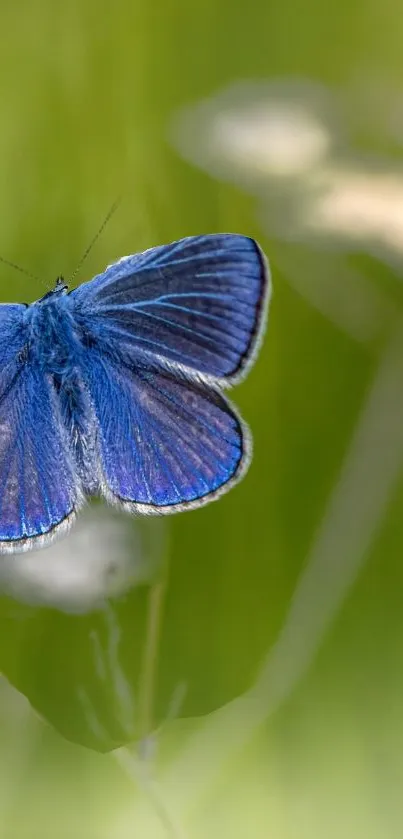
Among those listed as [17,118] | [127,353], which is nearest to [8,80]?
[17,118]

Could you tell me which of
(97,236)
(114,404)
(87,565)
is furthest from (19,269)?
(87,565)

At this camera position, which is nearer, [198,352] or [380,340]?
[198,352]

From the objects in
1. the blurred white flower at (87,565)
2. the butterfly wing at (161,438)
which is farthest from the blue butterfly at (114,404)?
the blurred white flower at (87,565)

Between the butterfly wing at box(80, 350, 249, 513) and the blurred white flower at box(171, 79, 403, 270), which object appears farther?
the blurred white flower at box(171, 79, 403, 270)

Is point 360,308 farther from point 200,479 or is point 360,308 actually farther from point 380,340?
point 200,479

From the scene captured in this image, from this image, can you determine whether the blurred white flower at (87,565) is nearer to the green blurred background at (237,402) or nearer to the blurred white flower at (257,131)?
the green blurred background at (237,402)

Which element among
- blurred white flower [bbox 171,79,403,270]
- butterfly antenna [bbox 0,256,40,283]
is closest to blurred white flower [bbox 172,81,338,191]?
blurred white flower [bbox 171,79,403,270]

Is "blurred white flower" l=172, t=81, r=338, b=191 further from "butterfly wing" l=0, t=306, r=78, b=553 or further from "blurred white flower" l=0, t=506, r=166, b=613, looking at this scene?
"blurred white flower" l=0, t=506, r=166, b=613
